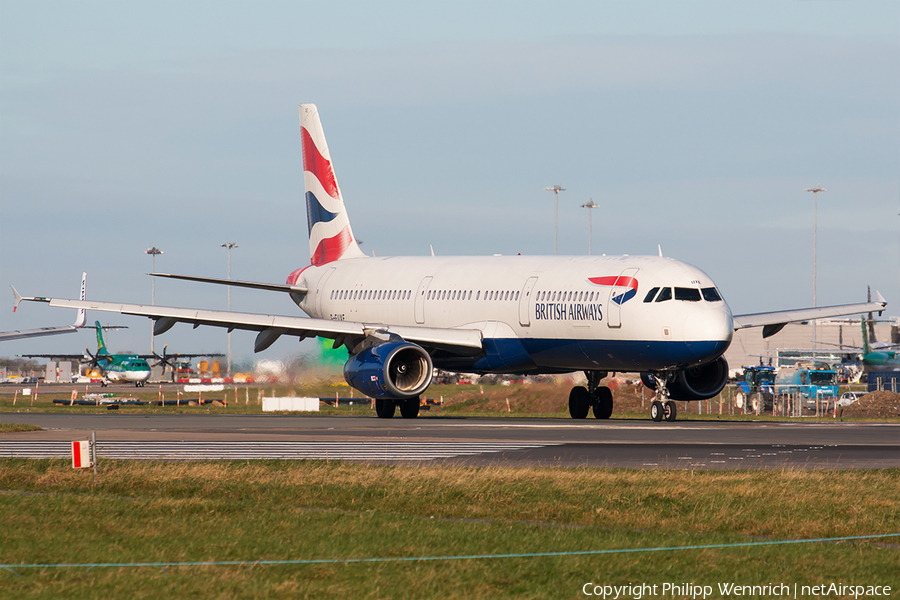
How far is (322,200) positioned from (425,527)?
3641 centimetres

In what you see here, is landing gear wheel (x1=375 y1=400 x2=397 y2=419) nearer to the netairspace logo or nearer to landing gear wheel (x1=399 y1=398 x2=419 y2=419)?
landing gear wheel (x1=399 y1=398 x2=419 y2=419)

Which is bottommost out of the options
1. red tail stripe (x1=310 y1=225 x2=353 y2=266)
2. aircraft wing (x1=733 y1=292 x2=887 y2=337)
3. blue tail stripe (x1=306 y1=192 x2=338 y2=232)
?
aircraft wing (x1=733 y1=292 x2=887 y2=337)

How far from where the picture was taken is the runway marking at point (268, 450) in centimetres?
2031

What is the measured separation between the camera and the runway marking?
66.6ft

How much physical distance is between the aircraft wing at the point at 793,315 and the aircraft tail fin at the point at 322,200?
1648cm

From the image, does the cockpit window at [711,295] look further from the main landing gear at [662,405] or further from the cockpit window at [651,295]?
the main landing gear at [662,405]

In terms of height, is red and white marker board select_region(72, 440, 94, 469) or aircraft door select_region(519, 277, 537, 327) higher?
aircraft door select_region(519, 277, 537, 327)

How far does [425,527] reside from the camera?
11953 mm

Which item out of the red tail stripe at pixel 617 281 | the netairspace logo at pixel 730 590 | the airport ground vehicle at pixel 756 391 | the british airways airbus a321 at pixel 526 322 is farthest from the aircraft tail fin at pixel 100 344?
the netairspace logo at pixel 730 590

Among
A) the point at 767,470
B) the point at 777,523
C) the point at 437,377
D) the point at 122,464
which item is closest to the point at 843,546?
the point at 777,523

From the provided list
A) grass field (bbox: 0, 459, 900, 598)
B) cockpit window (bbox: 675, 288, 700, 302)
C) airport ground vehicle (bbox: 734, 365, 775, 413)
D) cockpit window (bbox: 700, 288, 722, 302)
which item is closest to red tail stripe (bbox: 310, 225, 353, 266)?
cockpit window (bbox: 675, 288, 700, 302)

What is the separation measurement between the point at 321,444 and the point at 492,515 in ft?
36.5

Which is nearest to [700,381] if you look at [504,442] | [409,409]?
[409,409]

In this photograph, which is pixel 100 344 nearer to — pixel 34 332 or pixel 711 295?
pixel 34 332
